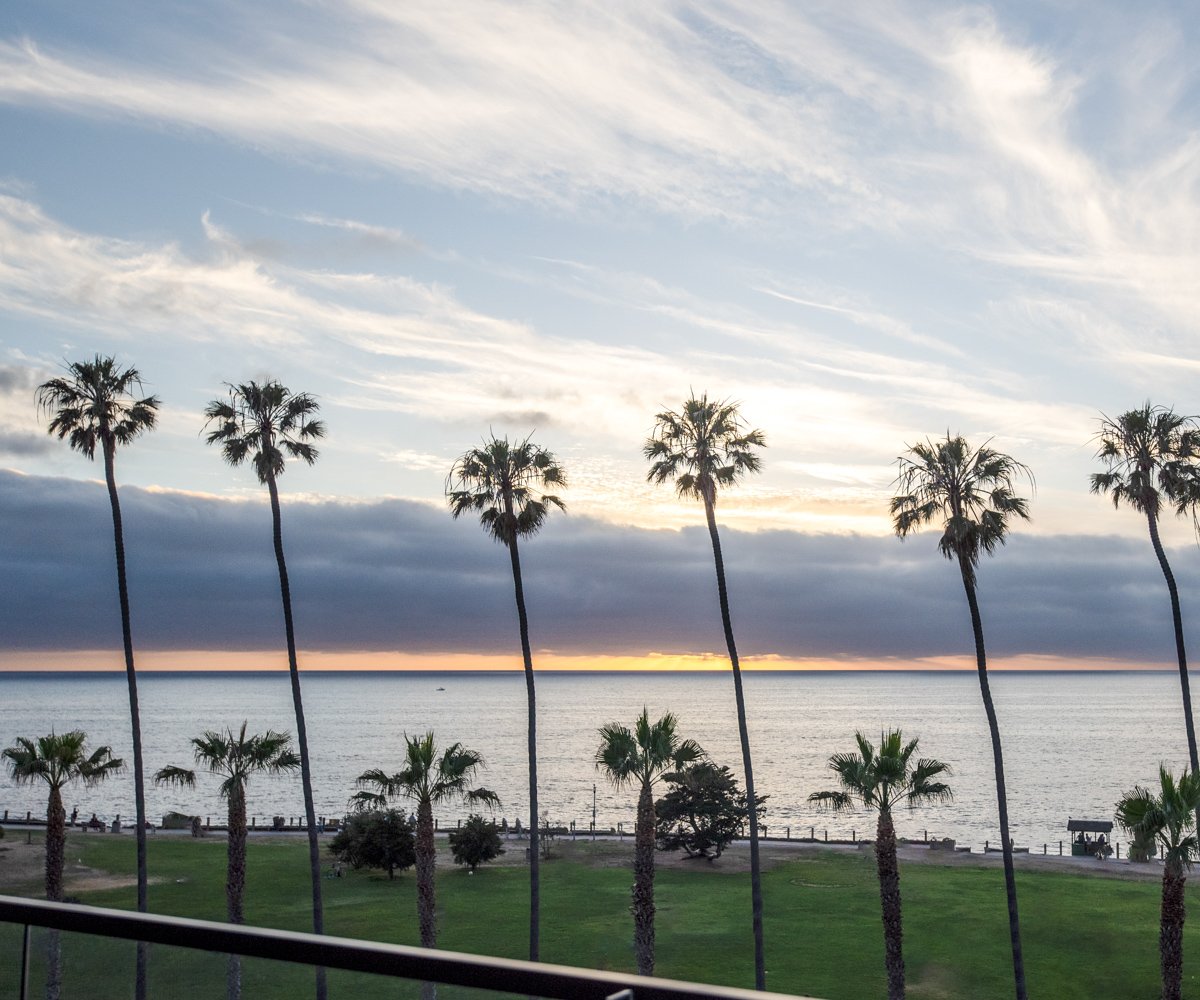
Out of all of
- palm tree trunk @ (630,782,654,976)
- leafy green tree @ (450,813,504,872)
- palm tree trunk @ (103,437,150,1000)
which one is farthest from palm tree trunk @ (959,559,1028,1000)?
leafy green tree @ (450,813,504,872)

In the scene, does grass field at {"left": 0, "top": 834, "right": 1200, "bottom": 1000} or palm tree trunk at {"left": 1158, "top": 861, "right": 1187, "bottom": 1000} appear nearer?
palm tree trunk at {"left": 1158, "top": 861, "right": 1187, "bottom": 1000}

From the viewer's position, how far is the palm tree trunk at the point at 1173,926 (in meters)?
30.9

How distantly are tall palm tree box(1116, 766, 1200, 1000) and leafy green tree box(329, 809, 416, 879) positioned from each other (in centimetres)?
3946

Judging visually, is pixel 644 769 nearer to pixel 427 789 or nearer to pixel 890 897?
pixel 427 789

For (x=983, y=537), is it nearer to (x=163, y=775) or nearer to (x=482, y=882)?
(x=163, y=775)

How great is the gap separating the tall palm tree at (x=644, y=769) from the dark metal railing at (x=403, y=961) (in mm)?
32146

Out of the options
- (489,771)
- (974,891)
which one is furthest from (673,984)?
(489,771)

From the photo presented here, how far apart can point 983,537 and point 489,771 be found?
164026 mm

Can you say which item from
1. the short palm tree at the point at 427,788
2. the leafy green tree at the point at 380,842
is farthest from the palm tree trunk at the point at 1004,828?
the leafy green tree at the point at 380,842

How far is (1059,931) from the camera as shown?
1806 inches

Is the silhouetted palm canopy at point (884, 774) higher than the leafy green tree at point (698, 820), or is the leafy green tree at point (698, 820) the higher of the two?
the silhouetted palm canopy at point (884, 774)

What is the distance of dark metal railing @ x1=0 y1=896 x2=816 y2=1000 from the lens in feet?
8.77

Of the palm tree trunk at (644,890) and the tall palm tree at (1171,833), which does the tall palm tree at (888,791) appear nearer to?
the tall palm tree at (1171,833)

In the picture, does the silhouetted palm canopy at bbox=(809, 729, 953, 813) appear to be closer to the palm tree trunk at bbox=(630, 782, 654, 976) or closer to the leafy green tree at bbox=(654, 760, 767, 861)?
the palm tree trunk at bbox=(630, 782, 654, 976)
